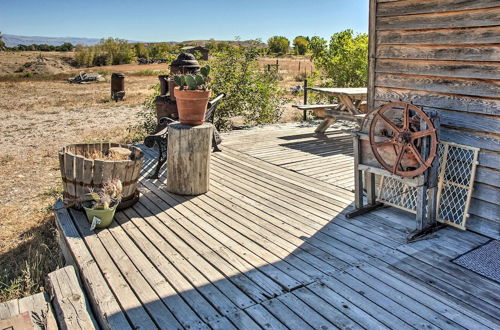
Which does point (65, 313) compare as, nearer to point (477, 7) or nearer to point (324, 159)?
point (477, 7)

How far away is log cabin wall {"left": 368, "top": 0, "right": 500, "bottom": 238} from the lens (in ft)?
11.2

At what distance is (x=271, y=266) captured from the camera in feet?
A: 10.1

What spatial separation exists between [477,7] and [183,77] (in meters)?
2.88

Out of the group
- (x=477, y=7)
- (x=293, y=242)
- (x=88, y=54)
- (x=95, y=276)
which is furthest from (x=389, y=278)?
(x=88, y=54)

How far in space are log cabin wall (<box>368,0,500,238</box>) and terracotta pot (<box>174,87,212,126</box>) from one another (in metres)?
1.96

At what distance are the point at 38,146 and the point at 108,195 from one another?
5.94 metres

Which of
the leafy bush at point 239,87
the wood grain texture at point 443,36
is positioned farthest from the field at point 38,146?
the wood grain texture at point 443,36

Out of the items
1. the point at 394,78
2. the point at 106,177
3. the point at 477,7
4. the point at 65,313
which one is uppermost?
the point at 477,7

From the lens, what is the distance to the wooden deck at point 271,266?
8.20 ft

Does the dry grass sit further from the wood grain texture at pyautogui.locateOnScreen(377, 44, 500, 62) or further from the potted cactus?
the wood grain texture at pyautogui.locateOnScreen(377, 44, 500, 62)

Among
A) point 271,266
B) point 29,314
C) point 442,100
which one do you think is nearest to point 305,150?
point 442,100

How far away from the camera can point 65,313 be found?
2.55 meters

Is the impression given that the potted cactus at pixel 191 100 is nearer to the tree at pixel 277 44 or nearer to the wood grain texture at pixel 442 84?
the wood grain texture at pixel 442 84

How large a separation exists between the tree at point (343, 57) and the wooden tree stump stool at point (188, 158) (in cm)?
711
